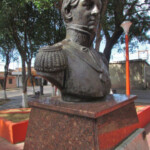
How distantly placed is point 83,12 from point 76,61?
2.05 feet

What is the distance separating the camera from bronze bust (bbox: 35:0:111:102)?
170 cm

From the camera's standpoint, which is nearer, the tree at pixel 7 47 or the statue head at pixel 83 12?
the statue head at pixel 83 12

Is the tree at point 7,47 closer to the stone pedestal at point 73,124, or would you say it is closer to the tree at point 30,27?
the tree at point 30,27

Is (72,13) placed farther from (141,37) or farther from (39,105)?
(141,37)

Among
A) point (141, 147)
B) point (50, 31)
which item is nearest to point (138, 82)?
point (50, 31)

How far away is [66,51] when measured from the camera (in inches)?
74.7

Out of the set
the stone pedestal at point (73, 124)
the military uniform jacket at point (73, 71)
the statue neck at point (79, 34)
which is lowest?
the stone pedestal at point (73, 124)

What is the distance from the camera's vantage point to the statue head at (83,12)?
74.8 inches

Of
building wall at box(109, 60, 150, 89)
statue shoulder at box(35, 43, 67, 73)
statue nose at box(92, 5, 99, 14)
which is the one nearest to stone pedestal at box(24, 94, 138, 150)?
statue shoulder at box(35, 43, 67, 73)

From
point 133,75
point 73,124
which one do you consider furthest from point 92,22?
point 133,75

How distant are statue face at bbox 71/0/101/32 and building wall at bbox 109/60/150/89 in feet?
40.1

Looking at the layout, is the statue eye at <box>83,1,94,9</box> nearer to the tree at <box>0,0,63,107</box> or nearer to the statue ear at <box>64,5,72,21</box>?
the statue ear at <box>64,5,72,21</box>

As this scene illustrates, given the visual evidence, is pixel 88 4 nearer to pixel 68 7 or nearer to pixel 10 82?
pixel 68 7

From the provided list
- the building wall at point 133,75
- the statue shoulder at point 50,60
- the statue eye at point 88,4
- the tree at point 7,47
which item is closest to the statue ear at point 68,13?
the statue eye at point 88,4
